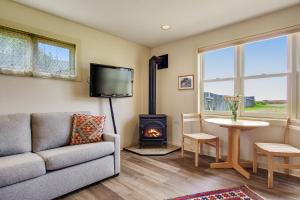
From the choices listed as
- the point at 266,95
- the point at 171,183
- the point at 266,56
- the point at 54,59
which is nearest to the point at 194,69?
the point at 266,56

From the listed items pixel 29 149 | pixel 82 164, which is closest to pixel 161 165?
pixel 82 164

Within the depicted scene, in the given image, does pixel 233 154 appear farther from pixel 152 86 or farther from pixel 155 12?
pixel 155 12

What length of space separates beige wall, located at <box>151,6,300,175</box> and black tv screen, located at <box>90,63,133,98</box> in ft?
3.19

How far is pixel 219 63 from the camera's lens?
332 cm

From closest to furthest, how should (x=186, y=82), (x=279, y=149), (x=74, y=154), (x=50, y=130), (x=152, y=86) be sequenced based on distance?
(x=74, y=154) → (x=279, y=149) → (x=50, y=130) → (x=186, y=82) → (x=152, y=86)

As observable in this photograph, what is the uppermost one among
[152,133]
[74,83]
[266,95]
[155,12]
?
[155,12]

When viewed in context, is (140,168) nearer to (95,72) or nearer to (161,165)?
(161,165)

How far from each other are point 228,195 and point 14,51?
322 cm

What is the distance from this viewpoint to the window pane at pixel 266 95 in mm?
2615

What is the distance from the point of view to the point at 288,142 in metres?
2.48

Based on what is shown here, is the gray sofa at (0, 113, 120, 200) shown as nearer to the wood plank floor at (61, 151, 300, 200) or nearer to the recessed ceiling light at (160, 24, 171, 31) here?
the wood plank floor at (61, 151, 300, 200)

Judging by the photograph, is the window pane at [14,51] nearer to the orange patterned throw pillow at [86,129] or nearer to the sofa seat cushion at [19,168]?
the orange patterned throw pillow at [86,129]

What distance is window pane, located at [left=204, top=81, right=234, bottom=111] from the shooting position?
3.18m

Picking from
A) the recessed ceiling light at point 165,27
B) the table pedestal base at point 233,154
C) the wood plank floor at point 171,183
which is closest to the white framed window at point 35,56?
the recessed ceiling light at point 165,27
